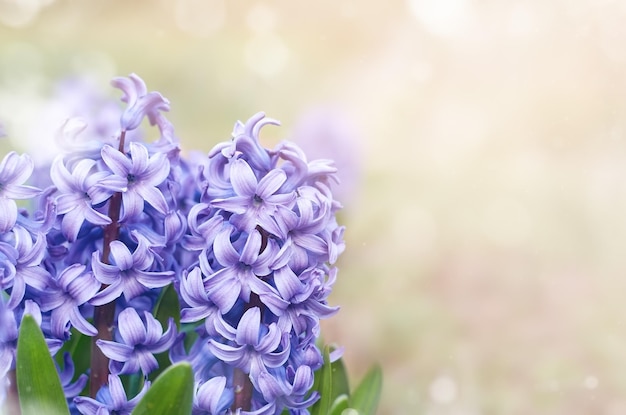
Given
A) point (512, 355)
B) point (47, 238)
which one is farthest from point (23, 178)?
point (512, 355)

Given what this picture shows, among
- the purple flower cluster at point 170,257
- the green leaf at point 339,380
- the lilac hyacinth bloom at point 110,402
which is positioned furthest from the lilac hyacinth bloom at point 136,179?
the green leaf at point 339,380

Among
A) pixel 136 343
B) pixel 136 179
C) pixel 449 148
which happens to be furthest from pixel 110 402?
pixel 449 148

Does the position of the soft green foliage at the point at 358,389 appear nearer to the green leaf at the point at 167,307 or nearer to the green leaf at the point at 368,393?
the green leaf at the point at 368,393

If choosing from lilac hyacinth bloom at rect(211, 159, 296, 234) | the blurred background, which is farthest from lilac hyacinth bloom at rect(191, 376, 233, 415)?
the blurred background

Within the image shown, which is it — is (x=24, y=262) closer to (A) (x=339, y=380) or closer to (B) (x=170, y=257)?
(B) (x=170, y=257)

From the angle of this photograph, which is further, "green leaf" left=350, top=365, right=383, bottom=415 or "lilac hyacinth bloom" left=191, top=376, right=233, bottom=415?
"green leaf" left=350, top=365, right=383, bottom=415

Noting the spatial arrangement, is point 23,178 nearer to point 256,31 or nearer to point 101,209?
point 101,209

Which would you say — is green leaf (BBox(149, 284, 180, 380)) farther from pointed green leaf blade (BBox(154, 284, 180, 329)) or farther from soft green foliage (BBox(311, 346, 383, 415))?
soft green foliage (BBox(311, 346, 383, 415))
